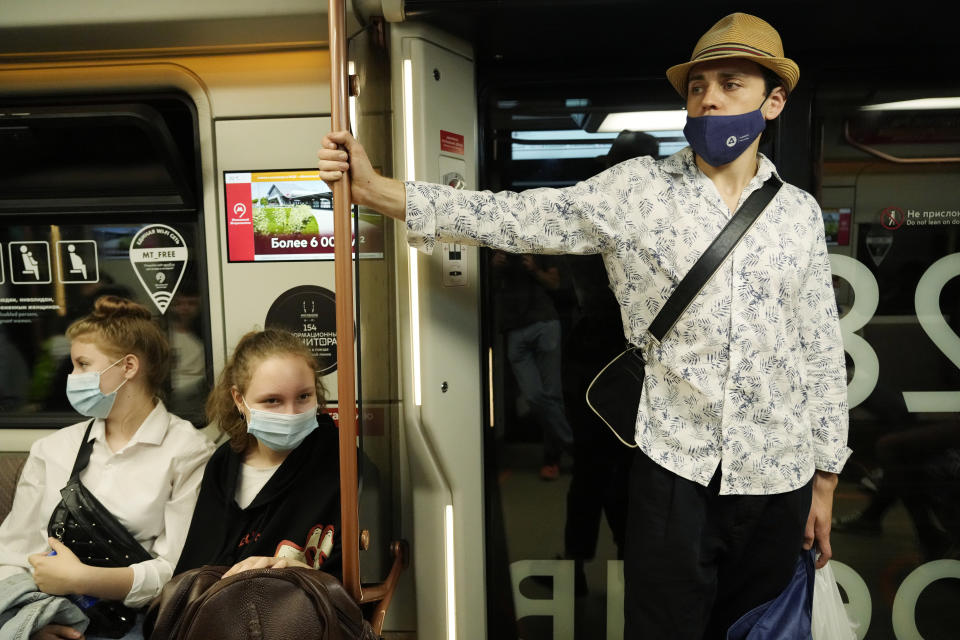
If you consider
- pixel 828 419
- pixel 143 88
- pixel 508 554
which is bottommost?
pixel 508 554

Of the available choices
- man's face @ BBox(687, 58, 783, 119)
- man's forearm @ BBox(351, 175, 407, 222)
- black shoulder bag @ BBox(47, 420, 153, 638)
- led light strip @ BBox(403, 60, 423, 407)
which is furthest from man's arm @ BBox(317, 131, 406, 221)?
black shoulder bag @ BBox(47, 420, 153, 638)

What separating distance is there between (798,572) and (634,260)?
1026 millimetres

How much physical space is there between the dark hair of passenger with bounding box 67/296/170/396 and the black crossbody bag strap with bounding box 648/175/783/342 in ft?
5.72

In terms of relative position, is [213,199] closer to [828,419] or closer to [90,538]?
[90,538]

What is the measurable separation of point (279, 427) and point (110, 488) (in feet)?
2.25

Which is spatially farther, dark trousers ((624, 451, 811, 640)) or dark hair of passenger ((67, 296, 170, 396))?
dark hair of passenger ((67, 296, 170, 396))

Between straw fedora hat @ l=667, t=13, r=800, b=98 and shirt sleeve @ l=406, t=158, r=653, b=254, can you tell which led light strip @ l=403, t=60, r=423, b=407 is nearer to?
shirt sleeve @ l=406, t=158, r=653, b=254

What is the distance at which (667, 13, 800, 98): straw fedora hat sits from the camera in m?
1.52

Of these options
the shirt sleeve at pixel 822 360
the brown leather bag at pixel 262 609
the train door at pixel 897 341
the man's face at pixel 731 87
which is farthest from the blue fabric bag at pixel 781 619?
the man's face at pixel 731 87

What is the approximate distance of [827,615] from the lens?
180 cm

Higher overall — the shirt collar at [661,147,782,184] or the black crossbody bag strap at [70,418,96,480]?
the shirt collar at [661,147,782,184]

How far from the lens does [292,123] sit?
2.31 metres

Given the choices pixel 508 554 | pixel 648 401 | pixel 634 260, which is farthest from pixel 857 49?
pixel 508 554

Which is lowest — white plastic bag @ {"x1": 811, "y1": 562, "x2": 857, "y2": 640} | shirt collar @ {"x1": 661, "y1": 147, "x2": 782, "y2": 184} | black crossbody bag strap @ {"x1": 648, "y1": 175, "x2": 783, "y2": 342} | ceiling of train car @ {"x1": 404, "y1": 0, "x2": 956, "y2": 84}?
white plastic bag @ {"x1": 811, "y1": 562, "x2": 857, "y2": 640}
